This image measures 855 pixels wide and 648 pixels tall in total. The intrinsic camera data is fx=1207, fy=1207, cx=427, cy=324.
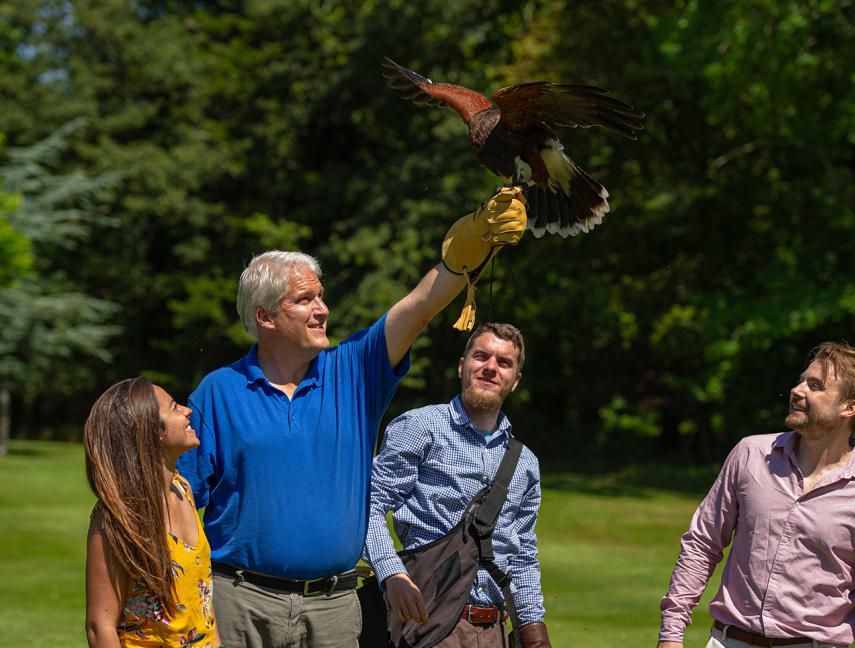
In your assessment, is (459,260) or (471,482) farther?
(471,482)

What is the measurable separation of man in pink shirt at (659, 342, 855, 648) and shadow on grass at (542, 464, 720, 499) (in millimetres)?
19865

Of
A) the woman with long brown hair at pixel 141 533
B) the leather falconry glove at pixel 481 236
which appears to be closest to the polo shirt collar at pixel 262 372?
the woman with long brown hair at pixel 141 533

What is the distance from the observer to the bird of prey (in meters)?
4.56

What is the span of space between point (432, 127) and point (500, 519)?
29.1 metres

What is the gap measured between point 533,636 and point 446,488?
650 millimetres

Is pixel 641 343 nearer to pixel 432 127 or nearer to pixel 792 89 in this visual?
pixel 432 127

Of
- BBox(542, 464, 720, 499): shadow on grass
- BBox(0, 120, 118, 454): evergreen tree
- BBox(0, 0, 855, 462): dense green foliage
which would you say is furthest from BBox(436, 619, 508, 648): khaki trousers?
BBox(0, 120, 118, 454): evergreen tree

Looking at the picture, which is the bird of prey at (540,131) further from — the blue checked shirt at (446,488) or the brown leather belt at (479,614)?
the brown leather belt at (479,614)

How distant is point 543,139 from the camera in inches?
198

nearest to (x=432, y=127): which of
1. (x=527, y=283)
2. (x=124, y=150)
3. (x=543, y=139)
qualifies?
(x=527, y=283)

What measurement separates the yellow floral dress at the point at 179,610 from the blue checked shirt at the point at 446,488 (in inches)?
38.0

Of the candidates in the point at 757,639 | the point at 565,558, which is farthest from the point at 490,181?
the point at 757,639

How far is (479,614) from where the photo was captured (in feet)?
14.6

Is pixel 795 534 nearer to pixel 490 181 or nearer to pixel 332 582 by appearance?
pixel 332 582
